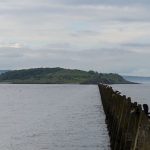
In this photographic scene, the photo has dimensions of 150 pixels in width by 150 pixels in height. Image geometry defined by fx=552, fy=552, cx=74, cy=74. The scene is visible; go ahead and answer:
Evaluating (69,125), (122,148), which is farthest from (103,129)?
(122,148)

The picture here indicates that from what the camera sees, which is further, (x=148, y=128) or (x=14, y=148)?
(x=14, y=148)

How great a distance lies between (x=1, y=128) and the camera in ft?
160

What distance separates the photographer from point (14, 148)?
33812 millimetres

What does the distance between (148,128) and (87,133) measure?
27.9 metres

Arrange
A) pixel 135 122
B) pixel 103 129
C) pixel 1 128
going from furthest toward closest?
pixel 1 128 → pixel 103 129 → pixel 135 122

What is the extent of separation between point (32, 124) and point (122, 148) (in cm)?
3172

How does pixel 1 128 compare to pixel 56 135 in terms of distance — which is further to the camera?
pixel 1 128

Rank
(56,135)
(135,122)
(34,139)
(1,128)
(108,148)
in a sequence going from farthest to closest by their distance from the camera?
A: (1,128), (56,135), (34,139), (108,148), (135,122)

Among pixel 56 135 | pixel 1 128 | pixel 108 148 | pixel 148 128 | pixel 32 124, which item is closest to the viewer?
pixel 148 128

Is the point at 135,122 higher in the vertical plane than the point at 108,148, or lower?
higher

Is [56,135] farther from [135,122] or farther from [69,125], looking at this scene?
[135,122]

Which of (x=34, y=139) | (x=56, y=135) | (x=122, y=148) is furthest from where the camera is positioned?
(x=56, y=135)

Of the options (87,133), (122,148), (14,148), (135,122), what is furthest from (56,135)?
(135,122)

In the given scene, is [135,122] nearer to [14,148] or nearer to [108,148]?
[108,148]
